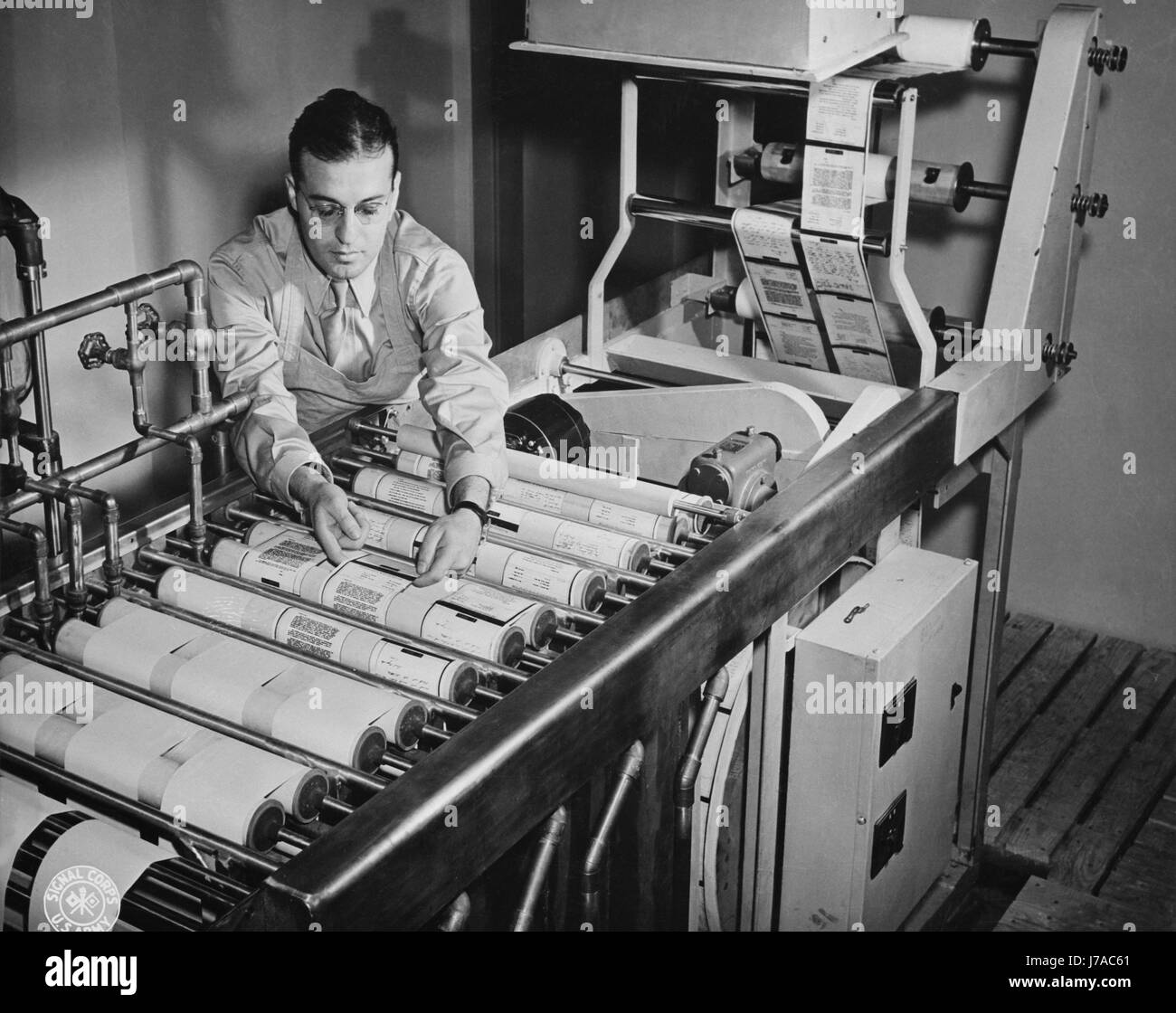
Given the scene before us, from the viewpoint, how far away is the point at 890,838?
8.63 feet

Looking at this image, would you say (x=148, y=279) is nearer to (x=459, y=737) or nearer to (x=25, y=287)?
(x=25, y=287)

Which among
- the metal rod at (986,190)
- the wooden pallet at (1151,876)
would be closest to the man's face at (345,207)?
the metal rod at (986,190)

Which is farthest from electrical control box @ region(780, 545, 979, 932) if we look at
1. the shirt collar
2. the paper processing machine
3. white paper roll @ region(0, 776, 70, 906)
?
white paper roll @ region(0, 776, 70, 906)

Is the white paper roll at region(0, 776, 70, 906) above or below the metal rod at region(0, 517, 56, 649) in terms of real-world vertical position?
below

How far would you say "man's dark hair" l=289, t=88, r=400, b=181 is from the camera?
2.15 metres

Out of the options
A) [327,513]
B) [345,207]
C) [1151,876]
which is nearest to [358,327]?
[345,207]

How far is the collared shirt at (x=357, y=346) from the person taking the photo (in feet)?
7.57

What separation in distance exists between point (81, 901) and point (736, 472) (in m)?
1.27

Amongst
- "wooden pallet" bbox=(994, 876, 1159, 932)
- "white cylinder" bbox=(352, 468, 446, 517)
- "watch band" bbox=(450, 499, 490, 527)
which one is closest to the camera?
"watch band" bbox=(450, 499, 490, 527)

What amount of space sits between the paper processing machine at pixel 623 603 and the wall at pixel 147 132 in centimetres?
14

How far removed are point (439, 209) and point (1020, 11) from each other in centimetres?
145

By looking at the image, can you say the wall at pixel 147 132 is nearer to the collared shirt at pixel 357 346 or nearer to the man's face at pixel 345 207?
the collared shirt at pixel 357 346

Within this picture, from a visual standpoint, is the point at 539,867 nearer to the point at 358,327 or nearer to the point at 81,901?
the point at 81,901

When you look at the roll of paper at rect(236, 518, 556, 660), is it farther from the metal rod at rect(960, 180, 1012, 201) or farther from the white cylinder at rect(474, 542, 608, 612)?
the metal rod at rect(960, 180, 1012, 201)
